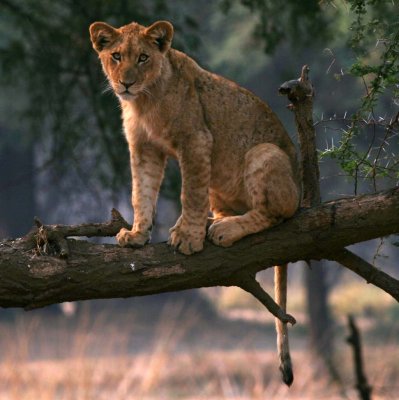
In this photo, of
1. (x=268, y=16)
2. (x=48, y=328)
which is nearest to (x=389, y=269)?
(x=48, y=328)

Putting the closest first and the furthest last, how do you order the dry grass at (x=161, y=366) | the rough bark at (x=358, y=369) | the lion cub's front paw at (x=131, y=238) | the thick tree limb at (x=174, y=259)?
the thick tree limb at (x=174, y=259), the lion cub's front paw at (x=131, y=238), the rough bark at (x=358, y=369), the dry grass at (x=161, y=366)

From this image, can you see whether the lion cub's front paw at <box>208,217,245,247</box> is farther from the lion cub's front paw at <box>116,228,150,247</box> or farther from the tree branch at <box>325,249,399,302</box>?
the tree branch at <box>325,249,399,302</box>

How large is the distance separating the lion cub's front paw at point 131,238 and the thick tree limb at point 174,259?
0.06 metres

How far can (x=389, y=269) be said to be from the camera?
25625 millimetres

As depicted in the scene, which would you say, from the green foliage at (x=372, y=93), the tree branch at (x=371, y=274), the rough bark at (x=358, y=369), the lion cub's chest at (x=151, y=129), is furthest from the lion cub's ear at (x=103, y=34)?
the rough bark at (x=358, y=369)

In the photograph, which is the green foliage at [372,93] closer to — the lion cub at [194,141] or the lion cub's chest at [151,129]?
the lion cub at [194,141]

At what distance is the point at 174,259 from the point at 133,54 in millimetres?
920

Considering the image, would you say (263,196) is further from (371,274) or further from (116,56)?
(116,56)

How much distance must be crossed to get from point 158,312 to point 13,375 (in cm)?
1218

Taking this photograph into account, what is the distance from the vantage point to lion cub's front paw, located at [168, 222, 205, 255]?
14.5 ft

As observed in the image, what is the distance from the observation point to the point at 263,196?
4605mm

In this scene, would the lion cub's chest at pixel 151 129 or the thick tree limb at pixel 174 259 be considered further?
the lion cub's chest at pixel 151 129

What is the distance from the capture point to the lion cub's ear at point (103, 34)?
15.0 ft

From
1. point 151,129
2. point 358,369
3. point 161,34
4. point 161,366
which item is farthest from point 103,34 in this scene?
point 161,366
